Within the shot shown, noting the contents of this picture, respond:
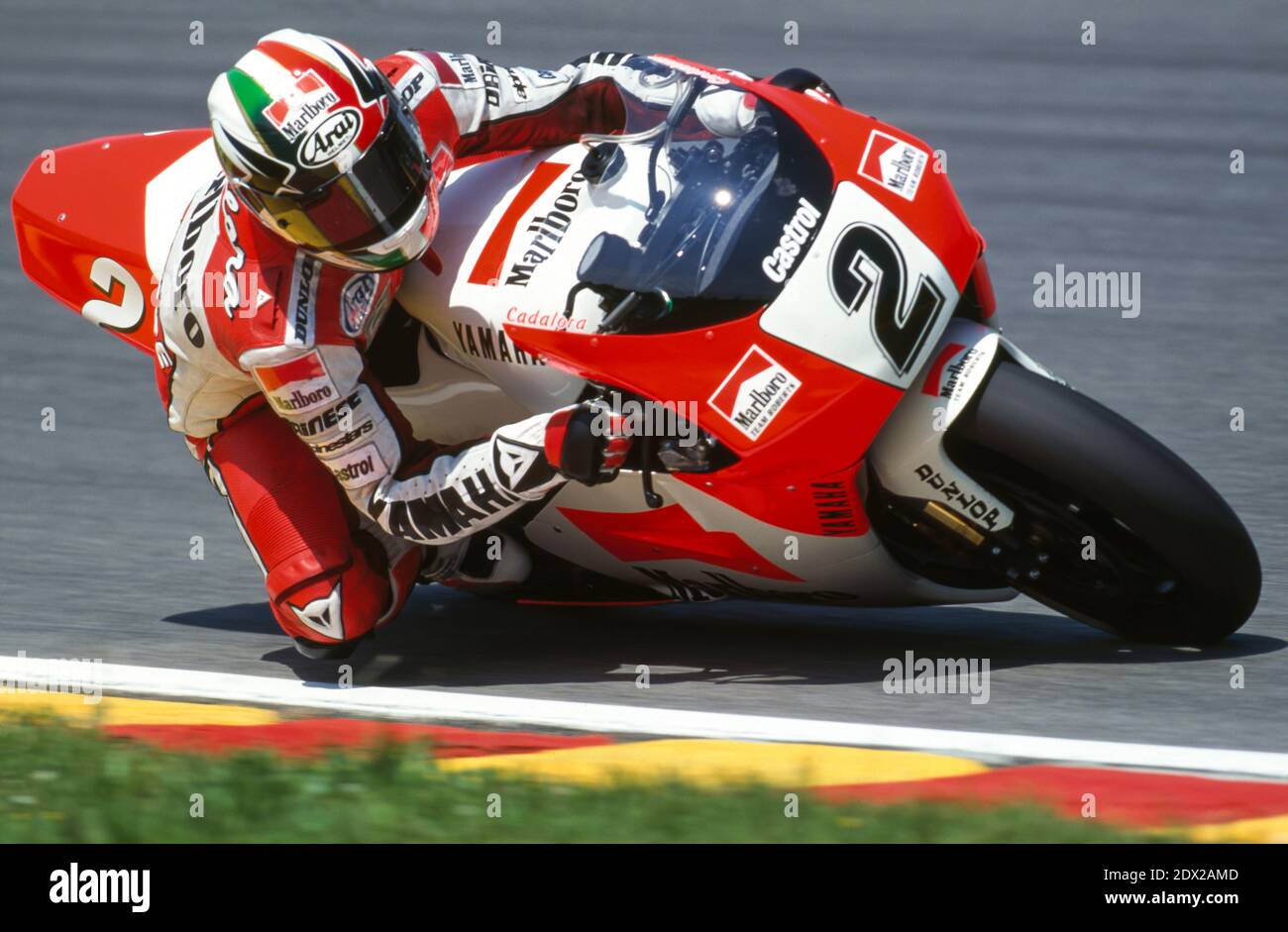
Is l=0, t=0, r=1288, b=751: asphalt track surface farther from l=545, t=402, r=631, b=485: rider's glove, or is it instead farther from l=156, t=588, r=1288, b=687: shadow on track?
l=545, t=402, r=631, b=485: rider's glove

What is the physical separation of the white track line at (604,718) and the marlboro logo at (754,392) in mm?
666

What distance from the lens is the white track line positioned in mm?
4195

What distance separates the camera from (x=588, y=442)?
4.49 meters

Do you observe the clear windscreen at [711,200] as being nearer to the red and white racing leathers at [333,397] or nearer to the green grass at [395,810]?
the red and white racing leathers at [333,397]

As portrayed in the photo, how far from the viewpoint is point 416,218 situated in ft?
14.9

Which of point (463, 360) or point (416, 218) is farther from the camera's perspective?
point (463, 360)

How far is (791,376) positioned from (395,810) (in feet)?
4.29

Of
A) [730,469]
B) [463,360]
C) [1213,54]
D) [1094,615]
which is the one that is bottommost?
[1094,615]

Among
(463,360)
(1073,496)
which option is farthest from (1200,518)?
(463,360)

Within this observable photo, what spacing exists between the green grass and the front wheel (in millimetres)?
1009

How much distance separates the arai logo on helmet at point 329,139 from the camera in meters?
4.42

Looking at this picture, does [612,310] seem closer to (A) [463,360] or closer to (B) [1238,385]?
(A) [463,360]

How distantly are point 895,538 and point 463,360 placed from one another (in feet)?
3.71

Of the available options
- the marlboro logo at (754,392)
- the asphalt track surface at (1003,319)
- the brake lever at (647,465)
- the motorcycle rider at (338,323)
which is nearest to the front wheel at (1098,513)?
the asphalt track surface at (1003,319)
